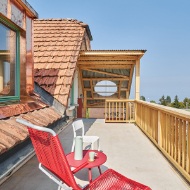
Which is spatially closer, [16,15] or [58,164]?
[58,164]

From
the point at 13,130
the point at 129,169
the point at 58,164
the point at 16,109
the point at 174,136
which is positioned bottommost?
the point at 129,169

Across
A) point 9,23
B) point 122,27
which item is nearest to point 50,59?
point 9,23

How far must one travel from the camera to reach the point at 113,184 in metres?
1.80

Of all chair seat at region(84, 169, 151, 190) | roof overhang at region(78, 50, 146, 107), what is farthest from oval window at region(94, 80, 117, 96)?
chair seat at region(84, 169, 151, 190)

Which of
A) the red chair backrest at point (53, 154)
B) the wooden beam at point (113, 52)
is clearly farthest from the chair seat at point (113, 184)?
the wooden beam at point (113, 52)

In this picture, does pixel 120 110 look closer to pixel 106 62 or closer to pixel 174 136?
pixel 106 62

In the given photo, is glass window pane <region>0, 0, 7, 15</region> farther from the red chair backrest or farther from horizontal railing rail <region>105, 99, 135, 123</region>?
horizontal railing rail <region>105, 99, 135, 123</region>

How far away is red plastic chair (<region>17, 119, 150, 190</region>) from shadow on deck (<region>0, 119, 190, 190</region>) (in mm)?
924

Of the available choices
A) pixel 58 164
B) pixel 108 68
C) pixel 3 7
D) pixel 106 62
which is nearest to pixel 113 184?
pixel 58 164

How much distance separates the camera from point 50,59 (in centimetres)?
528

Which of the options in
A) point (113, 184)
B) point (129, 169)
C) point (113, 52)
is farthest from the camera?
point (113, 52)

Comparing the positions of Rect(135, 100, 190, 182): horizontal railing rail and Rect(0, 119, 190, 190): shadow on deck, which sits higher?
Rect(135, 100, 190, 182): horizontal railing rail

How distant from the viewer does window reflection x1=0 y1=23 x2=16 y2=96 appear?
249 centimetres

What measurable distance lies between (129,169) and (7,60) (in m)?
2.49
